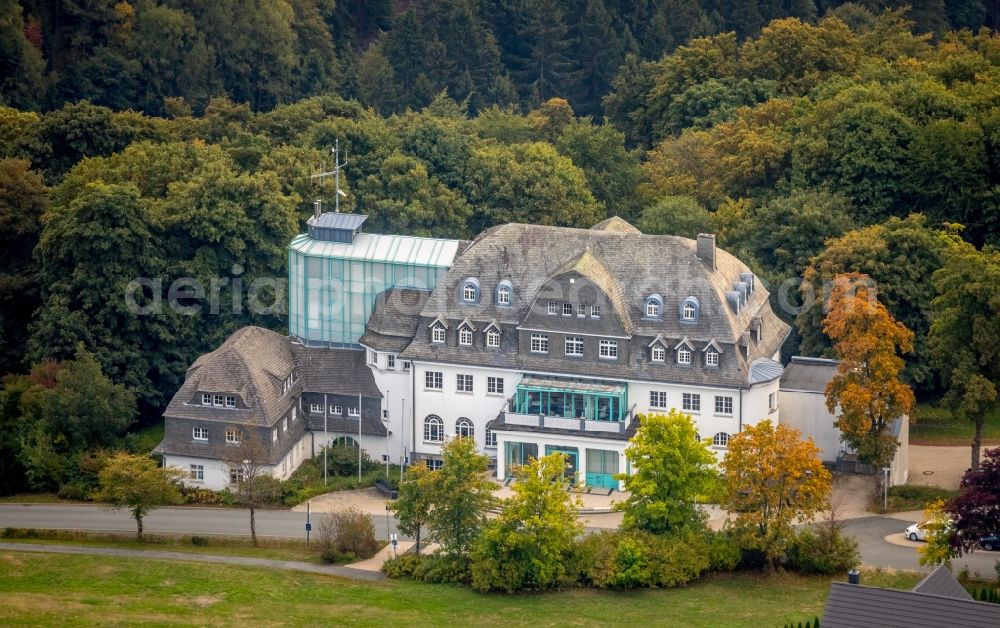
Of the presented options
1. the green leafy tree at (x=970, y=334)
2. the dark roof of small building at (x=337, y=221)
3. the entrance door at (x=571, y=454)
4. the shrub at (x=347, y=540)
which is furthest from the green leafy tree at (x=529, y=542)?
the dark roof of small building at (x=337, y=221)

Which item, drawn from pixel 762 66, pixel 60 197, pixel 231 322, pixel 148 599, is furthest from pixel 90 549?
pixel 762 66

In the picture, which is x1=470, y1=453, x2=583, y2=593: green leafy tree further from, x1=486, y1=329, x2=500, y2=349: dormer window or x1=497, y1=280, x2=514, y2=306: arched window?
x1=497, y1=280, x2=514, y2=306: arched window

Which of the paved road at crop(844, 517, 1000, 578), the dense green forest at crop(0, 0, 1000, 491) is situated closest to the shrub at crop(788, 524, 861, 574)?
the paved road at crop(844, 517, 1000, 578)

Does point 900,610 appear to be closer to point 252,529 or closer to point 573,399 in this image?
point 573,399

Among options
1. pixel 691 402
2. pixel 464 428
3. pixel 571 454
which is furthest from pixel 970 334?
pixel 464 428

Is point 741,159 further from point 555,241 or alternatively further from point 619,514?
point 619,514
